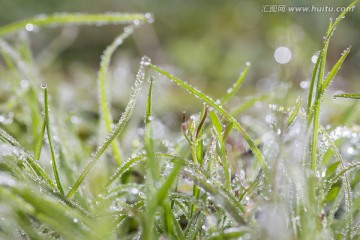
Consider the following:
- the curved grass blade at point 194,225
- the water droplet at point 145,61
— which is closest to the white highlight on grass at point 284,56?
the water droplet at point 145,61

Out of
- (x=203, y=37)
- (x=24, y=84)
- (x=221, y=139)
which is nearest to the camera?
(x=221, y=139)

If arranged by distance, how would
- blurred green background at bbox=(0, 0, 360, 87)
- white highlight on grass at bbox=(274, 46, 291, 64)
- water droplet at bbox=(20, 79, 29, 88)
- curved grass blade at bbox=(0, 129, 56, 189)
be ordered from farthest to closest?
blurred green background at bbox=(0, 0, 360, 87)
white highlight on grass at bbox=(274, 46, 291, 64)
water droplet at bbox=(20, 79, 29, 88)
curved grass blade at bbox=(0, 129, 56, 189)

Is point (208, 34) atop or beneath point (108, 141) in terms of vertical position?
atop

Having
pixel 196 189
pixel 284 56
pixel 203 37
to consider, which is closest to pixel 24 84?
pixel 196 189

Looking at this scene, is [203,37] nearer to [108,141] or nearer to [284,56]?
[284,56]

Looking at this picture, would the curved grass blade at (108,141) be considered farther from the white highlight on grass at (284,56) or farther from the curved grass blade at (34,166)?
the white highlight on grass at (284,56)

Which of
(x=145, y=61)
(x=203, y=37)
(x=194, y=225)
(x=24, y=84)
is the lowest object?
(x=194, y=225)

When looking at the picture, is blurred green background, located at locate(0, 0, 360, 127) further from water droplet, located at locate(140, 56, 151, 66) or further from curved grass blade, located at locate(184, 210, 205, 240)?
curved grass blade, located at locate(184, 210, 205, 240)

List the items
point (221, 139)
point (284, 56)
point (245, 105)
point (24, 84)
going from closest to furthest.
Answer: point (221, 139)
point (245, 105)
point (24, 84)
point (284, 56)

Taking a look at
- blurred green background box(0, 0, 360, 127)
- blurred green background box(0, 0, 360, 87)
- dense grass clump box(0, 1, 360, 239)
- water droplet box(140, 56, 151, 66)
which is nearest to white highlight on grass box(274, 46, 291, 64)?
blurred green background box(0, 0, 360, 127)

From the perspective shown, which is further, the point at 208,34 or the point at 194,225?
the point at 208,34

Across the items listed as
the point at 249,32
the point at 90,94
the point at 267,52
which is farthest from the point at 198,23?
the point at 90,94

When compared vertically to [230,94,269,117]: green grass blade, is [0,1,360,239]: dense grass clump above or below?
below
